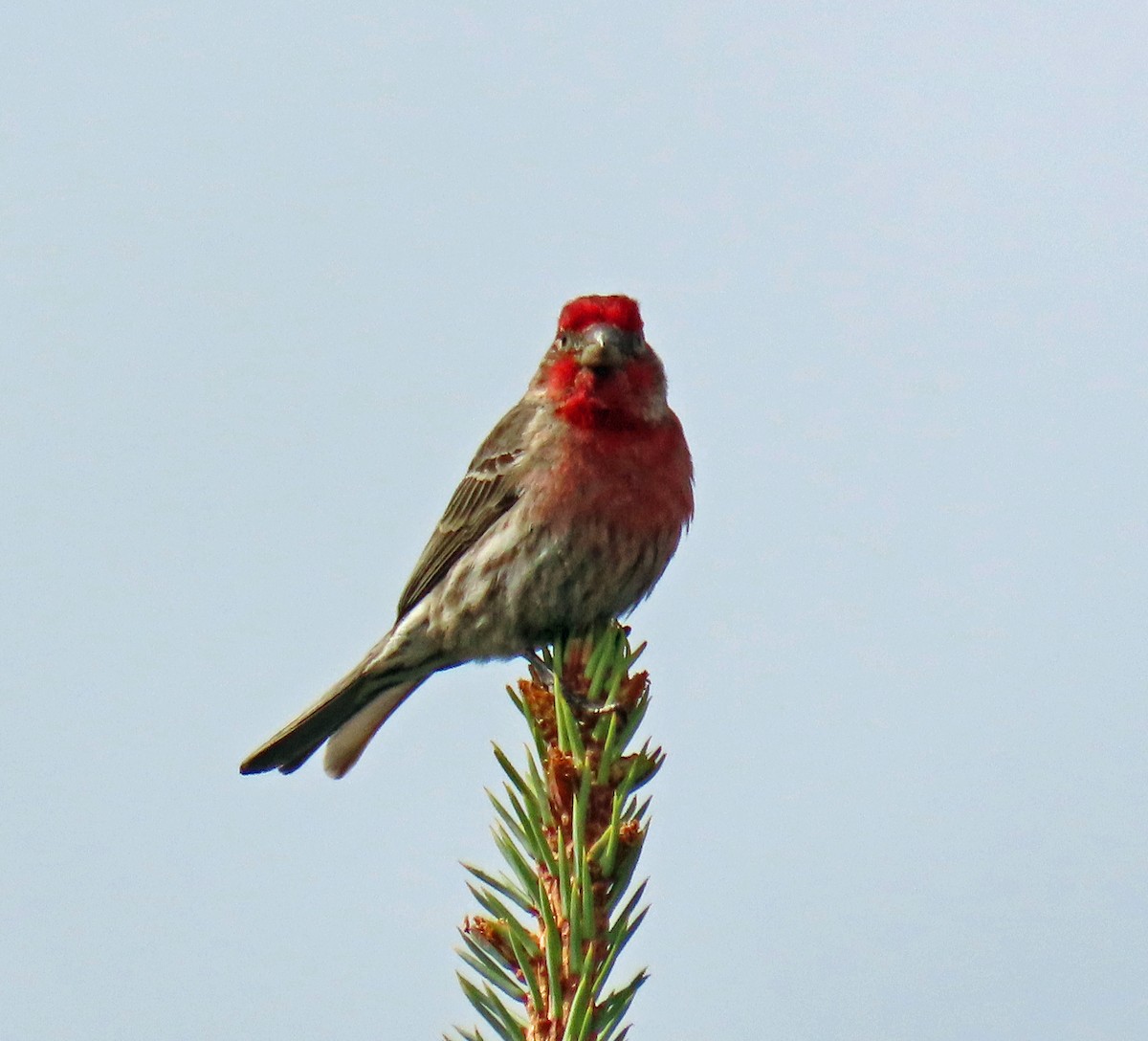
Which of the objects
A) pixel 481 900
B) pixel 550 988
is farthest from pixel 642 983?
pixel 481 900

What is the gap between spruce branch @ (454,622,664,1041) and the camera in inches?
108

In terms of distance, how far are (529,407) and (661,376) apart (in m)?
0.56

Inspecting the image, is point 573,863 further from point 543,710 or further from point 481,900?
point 543,710

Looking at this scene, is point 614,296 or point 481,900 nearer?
point 481,900

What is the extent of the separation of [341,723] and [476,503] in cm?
110

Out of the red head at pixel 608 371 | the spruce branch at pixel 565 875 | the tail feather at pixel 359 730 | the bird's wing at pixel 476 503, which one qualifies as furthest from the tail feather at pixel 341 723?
the spruce branch at pixel 565 875

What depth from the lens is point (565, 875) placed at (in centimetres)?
303

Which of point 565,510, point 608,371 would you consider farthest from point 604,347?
point 565,510

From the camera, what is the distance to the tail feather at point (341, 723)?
645 centimetres

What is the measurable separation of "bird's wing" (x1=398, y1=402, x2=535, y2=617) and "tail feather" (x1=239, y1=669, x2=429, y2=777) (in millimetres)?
302

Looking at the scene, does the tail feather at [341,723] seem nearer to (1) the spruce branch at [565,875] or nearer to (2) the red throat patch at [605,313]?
(2) the red throat patch at [605,313]

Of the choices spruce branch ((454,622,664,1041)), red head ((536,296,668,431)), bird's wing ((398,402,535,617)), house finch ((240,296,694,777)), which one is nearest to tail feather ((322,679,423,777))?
house finch ((240,296,694,777))

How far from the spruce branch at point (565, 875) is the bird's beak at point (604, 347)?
7.91ft

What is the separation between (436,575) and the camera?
21.0ft
